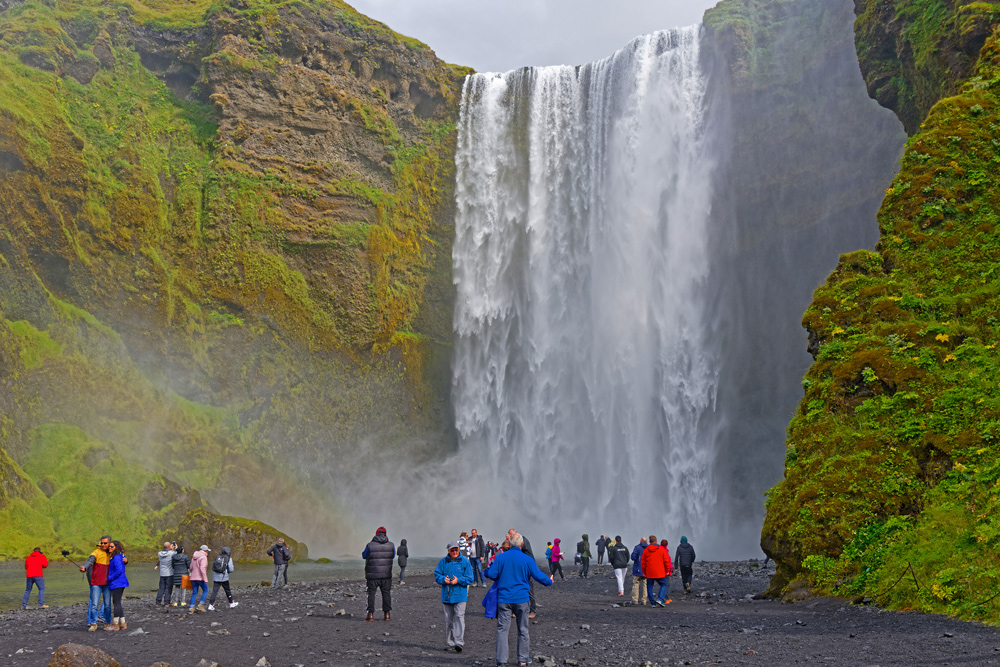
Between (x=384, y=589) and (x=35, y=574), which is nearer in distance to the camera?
(x=384, y=589)

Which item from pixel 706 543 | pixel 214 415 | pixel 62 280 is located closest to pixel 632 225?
pixel 706 543

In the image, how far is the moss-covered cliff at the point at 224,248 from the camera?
150ft

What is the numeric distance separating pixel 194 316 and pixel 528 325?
69.8 feet

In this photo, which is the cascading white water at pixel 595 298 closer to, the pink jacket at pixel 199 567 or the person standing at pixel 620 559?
the person standing at pixel 620 559

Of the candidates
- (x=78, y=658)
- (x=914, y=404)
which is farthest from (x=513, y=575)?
(x=914, y=404)

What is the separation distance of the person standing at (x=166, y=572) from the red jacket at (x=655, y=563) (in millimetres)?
11360

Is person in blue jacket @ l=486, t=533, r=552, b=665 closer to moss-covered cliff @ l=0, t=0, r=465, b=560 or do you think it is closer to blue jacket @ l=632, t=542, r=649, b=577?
blue jacket @ l=632, t=542, r=649, b=577

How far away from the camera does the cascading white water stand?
1799 inches

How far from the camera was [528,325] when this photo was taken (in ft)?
171

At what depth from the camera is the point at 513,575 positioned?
1056 cm

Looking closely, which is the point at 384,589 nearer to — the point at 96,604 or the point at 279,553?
the point at 96,604

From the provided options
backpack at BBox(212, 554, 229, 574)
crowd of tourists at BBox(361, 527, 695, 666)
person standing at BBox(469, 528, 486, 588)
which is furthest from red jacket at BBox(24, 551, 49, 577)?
person standing at BBox(469, 528, 486, 588)

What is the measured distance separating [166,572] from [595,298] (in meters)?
35.2

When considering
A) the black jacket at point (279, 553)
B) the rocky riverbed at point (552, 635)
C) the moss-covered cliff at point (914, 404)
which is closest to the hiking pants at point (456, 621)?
the rocky riverbed at point (552, 635)
